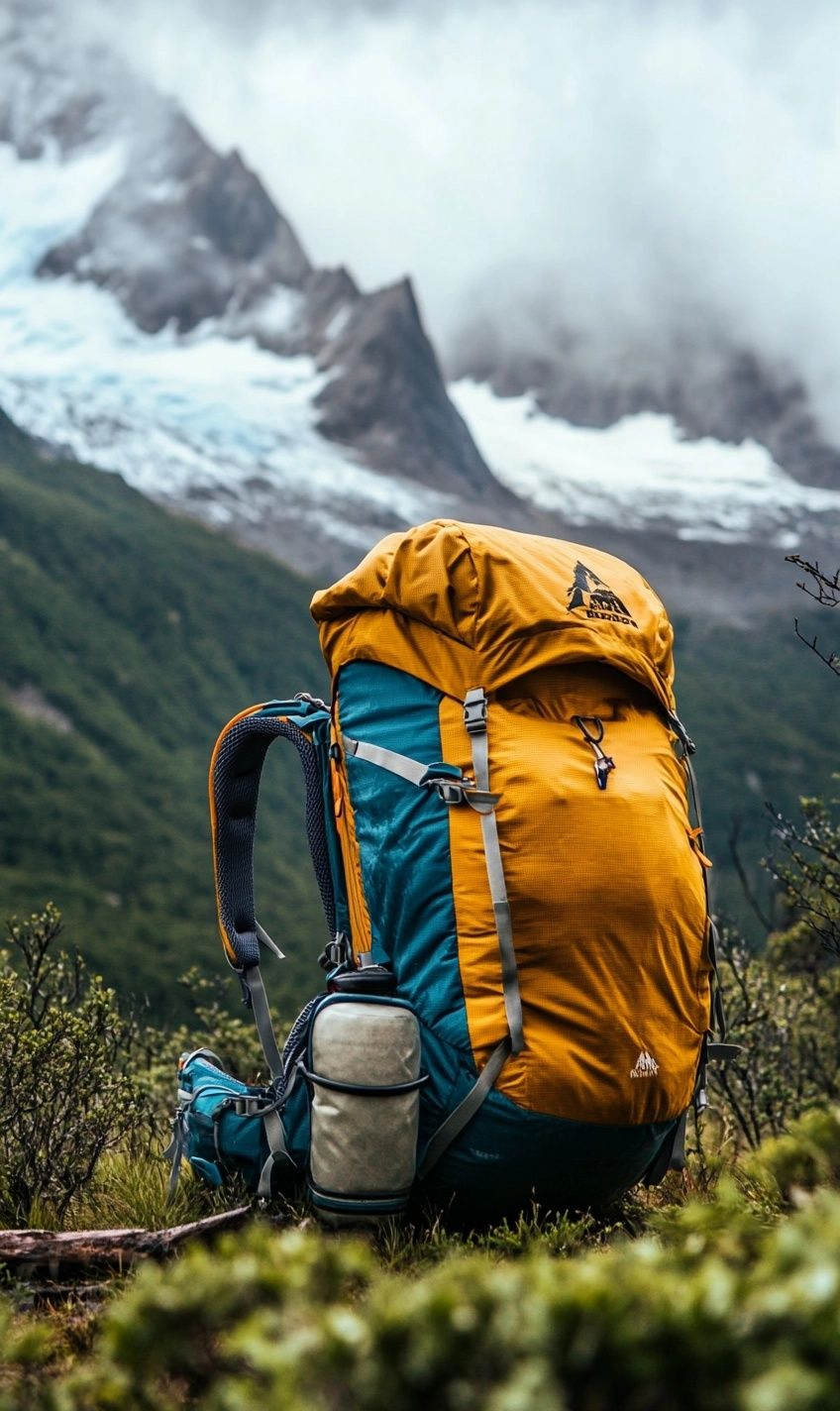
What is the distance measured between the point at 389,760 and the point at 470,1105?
44.4 inches

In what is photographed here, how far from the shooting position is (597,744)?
4.05m

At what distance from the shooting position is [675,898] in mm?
3926

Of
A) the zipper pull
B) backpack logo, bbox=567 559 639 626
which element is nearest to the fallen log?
the zipper pull

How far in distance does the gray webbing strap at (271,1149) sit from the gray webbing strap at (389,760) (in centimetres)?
121

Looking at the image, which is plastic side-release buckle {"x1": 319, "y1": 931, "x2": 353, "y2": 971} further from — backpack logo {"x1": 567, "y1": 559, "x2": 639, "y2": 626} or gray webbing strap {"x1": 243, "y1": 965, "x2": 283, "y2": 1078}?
backpack logo {"x1": 567, "y1": 559, "x2": 639, "y2": 626}

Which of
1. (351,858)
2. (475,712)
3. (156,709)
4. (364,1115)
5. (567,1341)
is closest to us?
(567,1341)

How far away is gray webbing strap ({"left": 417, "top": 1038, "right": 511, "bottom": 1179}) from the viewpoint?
374cm

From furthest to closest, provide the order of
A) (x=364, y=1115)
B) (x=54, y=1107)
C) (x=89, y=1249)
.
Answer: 1. (x=54, y=1107)
2. (x=364, y=1115)
3. (x=89, y=1249)

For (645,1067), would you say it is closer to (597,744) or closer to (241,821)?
(597,744)

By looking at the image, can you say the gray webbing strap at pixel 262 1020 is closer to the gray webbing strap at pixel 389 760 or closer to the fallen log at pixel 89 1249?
the fallen log at pixel 89 1249

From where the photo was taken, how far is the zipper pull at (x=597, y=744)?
3.91 m

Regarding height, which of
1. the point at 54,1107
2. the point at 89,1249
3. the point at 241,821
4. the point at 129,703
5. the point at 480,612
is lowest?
the point at 129,703

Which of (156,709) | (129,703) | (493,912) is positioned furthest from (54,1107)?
(156,709)

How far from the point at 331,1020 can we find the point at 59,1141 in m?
1.50
